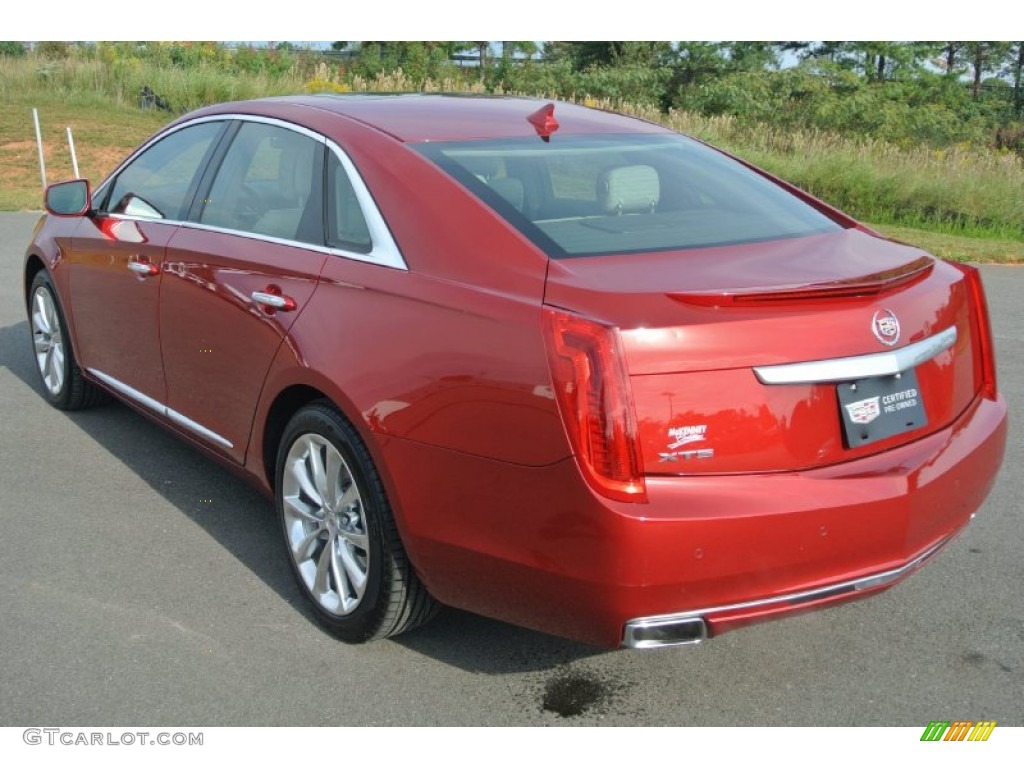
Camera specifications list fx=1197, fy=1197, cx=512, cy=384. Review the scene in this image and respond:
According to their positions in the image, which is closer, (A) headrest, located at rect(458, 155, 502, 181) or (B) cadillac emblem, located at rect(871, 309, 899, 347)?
(B) cadillac emblem, located at rect(871, 309, 899, 347)

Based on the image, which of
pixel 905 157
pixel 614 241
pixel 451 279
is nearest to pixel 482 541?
pixel 451 279

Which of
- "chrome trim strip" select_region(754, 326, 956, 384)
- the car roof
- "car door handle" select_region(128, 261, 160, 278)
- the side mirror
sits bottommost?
"car door handle" select_region(128, 261, 160, 278)

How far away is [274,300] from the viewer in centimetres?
402

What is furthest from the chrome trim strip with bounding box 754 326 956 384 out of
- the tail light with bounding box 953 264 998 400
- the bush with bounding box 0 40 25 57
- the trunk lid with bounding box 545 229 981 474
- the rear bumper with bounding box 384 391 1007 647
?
the bush with bounding box 0 40 25 57

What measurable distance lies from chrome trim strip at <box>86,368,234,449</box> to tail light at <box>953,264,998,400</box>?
8.65 ft

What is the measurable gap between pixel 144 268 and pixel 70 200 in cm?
97

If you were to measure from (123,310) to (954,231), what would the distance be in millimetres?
13136

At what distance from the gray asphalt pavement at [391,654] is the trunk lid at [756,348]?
0.81 m

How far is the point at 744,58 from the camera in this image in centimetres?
4128

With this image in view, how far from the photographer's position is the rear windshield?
11.7 feet

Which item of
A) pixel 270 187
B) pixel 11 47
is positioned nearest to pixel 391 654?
pixel 270 187

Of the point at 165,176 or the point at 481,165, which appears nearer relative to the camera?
the point at 481,165

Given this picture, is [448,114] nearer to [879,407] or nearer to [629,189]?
[629,189]

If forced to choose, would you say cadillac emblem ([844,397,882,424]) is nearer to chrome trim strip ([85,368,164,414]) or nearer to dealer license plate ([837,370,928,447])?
dealer license plate ([837,370,928,447])
